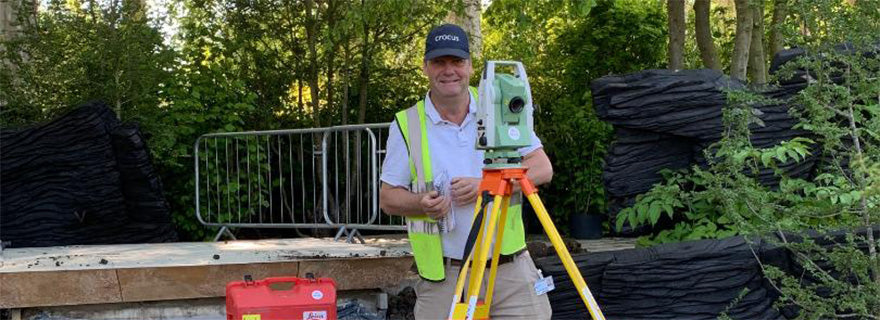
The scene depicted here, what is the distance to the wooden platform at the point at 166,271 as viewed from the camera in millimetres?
6090

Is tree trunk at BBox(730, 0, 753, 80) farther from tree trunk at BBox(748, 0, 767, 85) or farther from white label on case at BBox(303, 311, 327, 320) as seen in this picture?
white label on case at BBox(303, 311, 327, 320)

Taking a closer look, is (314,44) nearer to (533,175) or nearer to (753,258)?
(753,258)

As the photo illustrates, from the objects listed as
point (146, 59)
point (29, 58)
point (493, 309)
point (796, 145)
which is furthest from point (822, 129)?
point (29, 58)

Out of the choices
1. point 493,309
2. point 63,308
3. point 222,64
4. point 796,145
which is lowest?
point 63,308

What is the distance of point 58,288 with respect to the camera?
611 cm

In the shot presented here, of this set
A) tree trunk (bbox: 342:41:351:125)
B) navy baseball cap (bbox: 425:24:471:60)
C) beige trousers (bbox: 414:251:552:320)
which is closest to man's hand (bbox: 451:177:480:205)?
beige trousers (bbox: 414:251:552:320)

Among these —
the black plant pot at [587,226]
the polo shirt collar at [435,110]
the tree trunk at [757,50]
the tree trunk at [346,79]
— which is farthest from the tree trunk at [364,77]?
the polo shirt collar at [435,110]

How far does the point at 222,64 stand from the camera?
412 inches

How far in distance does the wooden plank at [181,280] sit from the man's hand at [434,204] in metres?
3.11

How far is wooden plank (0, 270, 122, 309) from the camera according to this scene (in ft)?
19.8

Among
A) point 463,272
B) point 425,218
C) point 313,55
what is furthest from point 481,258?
point 313,55

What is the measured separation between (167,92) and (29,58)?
1.17 meters

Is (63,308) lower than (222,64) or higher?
lower

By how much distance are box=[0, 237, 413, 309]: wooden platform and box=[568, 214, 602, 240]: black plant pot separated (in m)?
2.74
